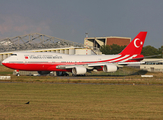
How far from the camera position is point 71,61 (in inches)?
2152

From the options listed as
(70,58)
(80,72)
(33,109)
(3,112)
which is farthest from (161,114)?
(70,58)

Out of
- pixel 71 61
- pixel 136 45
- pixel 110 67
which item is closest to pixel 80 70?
pixel 71 61

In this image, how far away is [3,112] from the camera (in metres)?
15.1

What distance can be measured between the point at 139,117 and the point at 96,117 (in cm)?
261

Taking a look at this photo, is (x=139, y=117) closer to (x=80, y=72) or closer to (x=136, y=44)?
(x=80, y=72)

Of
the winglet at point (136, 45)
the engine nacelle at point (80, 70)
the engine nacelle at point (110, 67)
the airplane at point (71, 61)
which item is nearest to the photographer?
the airplane at point (71, 61)

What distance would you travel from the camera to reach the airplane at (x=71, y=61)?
49719mm

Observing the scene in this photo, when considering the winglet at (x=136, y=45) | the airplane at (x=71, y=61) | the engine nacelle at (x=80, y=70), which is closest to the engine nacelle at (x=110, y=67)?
the airplane at (x=71, y=61)

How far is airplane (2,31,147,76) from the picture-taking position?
49.7m

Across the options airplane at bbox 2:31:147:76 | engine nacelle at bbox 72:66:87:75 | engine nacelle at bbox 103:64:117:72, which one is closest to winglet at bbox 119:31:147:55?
airplane at bbox 2:31:147:76

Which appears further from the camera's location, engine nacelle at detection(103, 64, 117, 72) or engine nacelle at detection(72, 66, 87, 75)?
engine nacelle at detection(103, 64, 117, 72)

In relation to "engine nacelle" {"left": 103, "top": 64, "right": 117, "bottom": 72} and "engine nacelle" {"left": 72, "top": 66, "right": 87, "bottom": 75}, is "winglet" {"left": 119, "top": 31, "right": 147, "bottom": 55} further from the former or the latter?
"engine nacelle" {"left": 72, "top": 66, "right": 87, "bottom": 75}

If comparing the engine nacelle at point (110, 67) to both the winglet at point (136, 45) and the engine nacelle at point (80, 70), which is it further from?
the winglet at point (136, 45)

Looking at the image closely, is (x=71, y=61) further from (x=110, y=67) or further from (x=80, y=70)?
(x=110, y=67)
